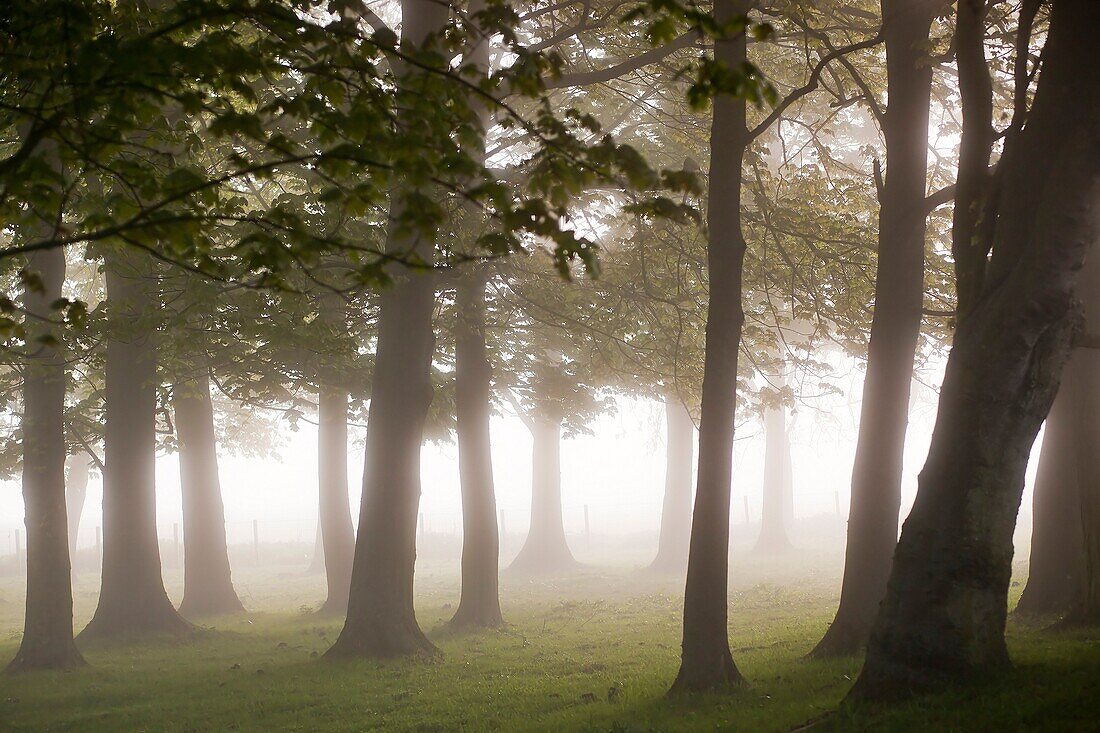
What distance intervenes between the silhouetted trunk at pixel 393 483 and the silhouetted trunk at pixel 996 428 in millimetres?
7663

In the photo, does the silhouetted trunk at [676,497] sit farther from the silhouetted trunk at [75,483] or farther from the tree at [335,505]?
the silhouetted trunk at [75,483]

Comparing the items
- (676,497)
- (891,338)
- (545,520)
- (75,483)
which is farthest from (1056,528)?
(75,483)

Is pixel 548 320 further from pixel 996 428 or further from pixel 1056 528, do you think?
pixel 996 428

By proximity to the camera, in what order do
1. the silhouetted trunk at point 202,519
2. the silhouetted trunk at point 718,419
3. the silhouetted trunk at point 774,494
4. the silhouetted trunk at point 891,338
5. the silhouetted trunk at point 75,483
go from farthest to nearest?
the silhouetted trunk at point 75,483, the silhouetted trunk at point 774,494, the silhouetted trunk at point 202,519, the silhouetted trunk at point 891,338, the silhouetted trunk at point 718,419

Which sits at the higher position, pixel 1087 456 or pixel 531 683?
pixel 1087 456

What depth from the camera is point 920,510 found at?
24.5 feet

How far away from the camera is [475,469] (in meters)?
17.9

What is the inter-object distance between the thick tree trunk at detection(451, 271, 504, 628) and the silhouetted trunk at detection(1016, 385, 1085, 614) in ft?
28.7

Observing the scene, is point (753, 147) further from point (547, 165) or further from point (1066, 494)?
point (547, 165)

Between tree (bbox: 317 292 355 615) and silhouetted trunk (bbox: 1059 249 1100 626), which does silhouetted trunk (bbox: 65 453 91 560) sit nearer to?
tree (bbox: 317 292 355 615)

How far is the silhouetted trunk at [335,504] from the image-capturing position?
2006cm

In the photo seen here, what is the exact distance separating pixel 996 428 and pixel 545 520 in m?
24.1

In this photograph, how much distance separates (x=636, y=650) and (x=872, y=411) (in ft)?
16.5

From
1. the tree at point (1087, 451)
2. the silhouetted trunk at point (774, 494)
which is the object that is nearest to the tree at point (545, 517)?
the silhouetted trunk at point (774, 494)
